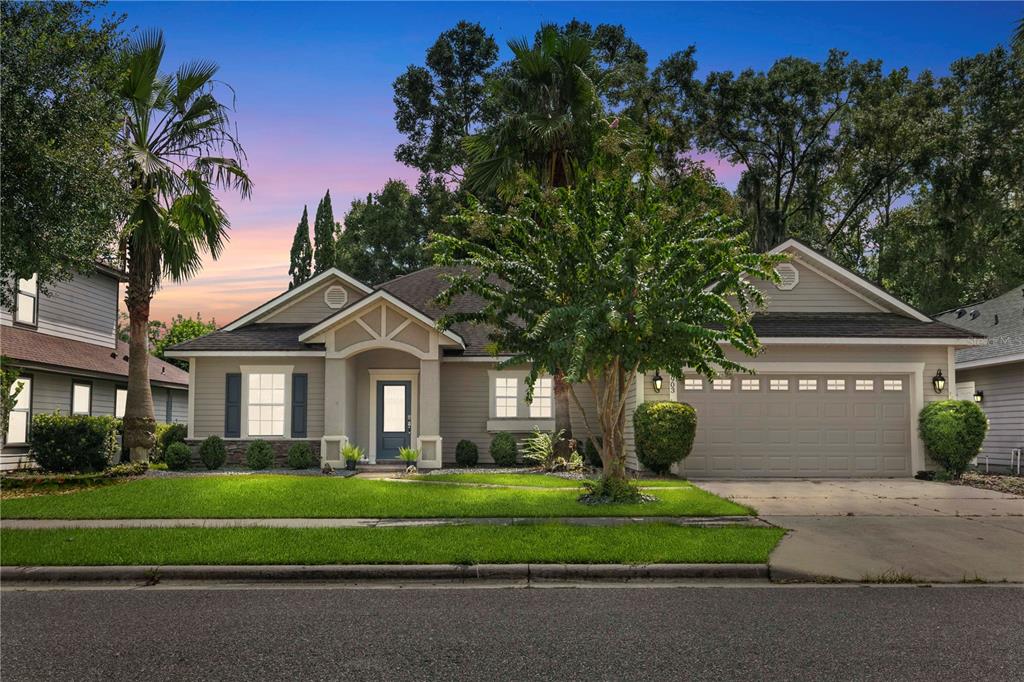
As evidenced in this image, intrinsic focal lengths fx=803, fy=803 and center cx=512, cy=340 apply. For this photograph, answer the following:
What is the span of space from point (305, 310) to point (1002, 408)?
820 inches

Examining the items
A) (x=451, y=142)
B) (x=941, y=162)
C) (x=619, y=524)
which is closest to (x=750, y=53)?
(x=941, y=162)

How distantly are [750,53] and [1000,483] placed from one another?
2230 cm

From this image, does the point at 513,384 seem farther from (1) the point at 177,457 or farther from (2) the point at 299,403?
(1) the point at 177,457

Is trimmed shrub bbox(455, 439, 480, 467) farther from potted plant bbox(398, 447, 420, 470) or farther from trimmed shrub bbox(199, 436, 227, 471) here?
trimmed shrub bbox(199, 436, 227, 471)

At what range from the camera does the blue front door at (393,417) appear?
23.5 metres

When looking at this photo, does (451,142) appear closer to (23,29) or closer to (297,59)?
(297,59)

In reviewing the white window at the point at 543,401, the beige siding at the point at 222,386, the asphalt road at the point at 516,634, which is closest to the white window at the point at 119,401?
the beige siding at the point at 222,386

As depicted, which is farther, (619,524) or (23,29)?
(23,29)

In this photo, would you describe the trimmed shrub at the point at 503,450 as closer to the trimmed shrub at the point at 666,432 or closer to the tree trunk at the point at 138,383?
the trimmed shrub at the point at 666,432

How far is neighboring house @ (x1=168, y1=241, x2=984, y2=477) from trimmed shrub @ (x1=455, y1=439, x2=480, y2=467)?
69 cm

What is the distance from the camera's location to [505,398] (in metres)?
23.6

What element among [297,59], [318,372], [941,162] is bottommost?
[318,372]

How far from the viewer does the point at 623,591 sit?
8125 mm

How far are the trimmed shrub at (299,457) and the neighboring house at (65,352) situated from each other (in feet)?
21.8
